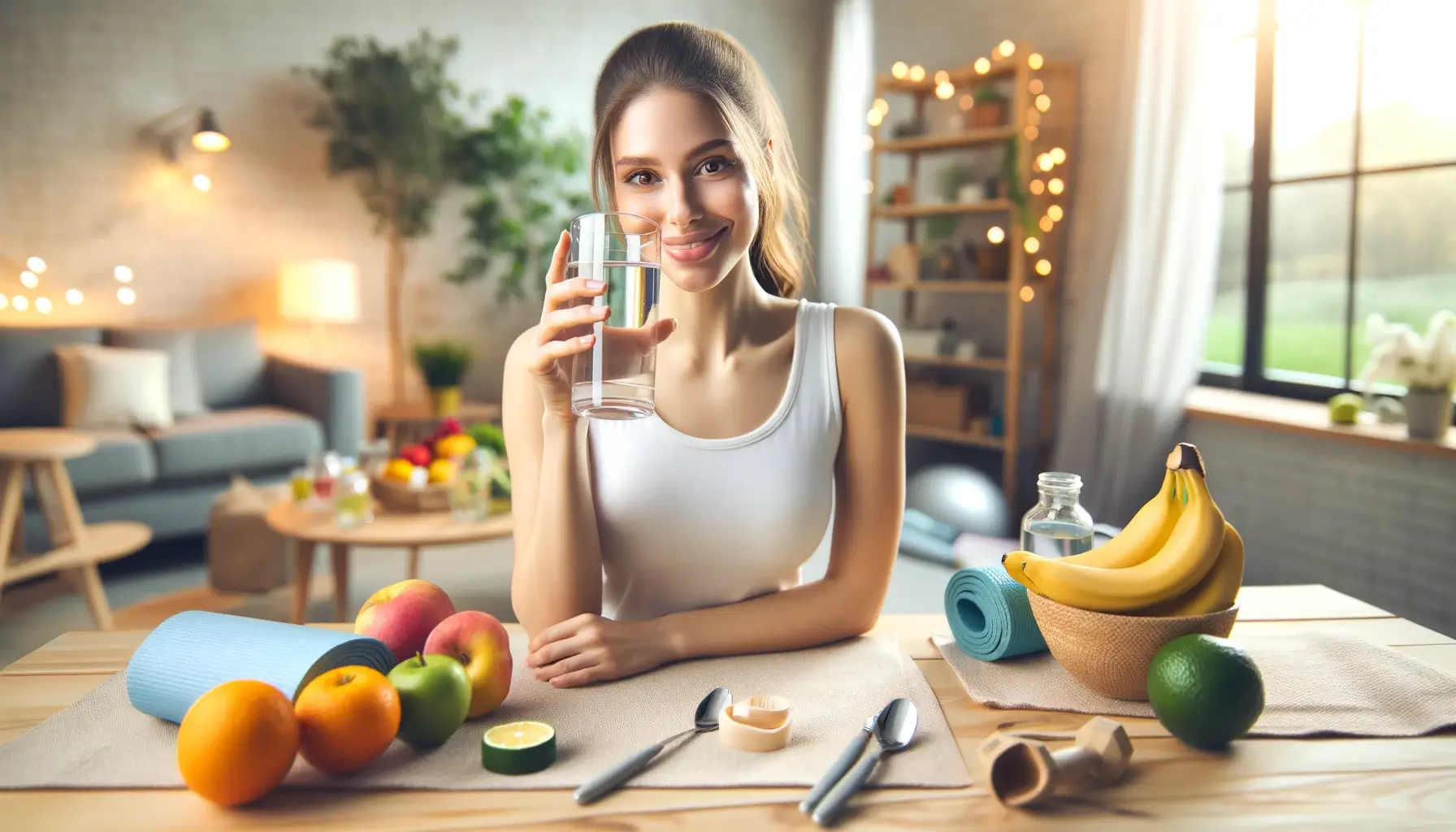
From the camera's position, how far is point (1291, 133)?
3.54 meters

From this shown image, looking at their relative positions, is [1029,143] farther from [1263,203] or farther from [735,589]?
[735,589]

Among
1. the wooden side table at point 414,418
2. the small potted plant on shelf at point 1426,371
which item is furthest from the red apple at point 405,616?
the wooden side table at point 414,418

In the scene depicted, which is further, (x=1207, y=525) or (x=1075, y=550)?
(x=1075, y=550)

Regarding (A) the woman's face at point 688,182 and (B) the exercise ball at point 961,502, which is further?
(B) the exercise ball at point 961,502

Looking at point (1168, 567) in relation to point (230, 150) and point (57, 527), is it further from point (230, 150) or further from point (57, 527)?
point (230, 150)

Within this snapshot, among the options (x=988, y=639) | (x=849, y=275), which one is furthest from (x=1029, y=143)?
(x=988, y=639)

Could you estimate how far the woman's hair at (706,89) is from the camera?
3.78 ft

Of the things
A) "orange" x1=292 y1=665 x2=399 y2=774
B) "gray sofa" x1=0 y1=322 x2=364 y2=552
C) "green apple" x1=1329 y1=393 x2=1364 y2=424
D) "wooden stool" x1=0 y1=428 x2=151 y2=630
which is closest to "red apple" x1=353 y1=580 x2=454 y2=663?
"orange" x1=292 y1=665 x2=399 y2=774

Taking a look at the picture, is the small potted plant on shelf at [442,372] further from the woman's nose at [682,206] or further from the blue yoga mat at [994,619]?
the blue yoga mat at [994,619]

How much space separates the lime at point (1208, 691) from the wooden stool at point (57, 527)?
3.22 metres

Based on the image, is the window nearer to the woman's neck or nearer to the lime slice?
the woman's neck

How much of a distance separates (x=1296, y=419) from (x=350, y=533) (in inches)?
114

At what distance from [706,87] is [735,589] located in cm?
61

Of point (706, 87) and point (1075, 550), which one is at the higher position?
point (706, 87)
